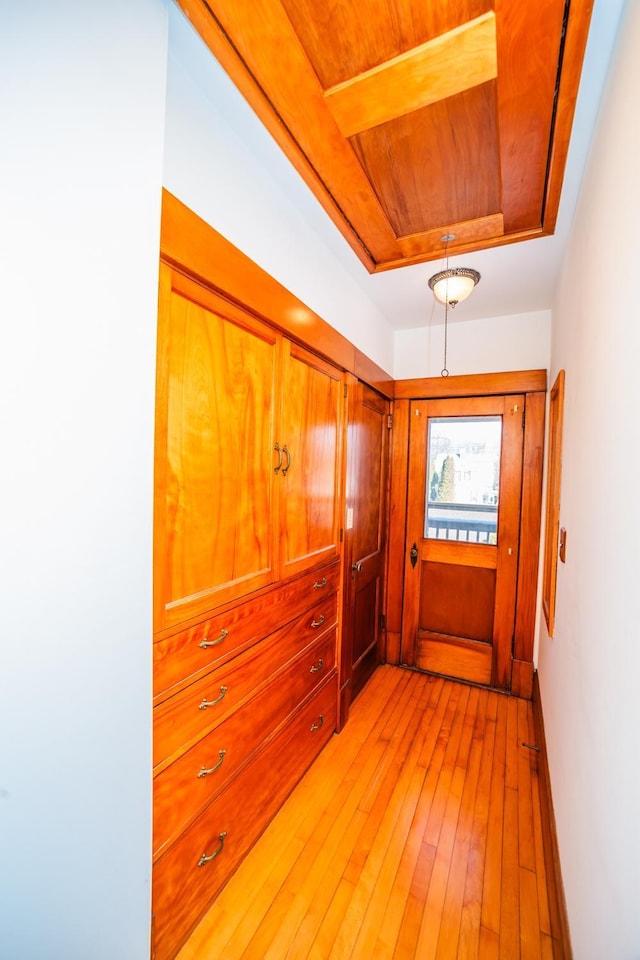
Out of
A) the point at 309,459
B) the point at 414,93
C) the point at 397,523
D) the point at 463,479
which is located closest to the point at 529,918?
the point at 309,459

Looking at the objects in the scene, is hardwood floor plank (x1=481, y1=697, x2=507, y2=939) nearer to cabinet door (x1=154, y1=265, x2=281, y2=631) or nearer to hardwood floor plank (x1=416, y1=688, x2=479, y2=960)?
hardwood floor plank (x1=416, y1=688, x2=479, y2=960)

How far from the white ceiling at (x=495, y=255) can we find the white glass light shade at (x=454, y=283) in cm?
5

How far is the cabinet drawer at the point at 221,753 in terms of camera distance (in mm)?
1078

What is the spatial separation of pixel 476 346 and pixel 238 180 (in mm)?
2111

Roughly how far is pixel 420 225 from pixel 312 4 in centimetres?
100

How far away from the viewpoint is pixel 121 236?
31.5 inches

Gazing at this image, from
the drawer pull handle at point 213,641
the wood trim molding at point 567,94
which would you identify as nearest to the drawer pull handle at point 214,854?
the drawer pull handle at point 213,641

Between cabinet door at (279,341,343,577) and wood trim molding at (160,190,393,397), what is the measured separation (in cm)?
10

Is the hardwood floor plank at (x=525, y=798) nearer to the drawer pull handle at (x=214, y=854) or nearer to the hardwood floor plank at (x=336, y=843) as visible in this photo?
the hardwood floor plank at (x=336, y=843)

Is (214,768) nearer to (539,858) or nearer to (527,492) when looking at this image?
(539,858)

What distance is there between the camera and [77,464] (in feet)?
2.42

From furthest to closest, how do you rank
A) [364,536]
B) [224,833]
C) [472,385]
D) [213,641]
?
[472,385]
[364,536]
[224,833]
[213,641]

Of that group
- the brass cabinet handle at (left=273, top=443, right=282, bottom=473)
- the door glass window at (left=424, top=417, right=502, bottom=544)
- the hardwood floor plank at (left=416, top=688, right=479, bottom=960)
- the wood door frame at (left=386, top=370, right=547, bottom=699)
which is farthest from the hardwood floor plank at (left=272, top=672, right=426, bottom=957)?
the brass cabinet handle at (left=273, top=443, right=282, bottom=473)

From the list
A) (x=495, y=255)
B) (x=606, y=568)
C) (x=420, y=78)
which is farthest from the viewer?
(x=495, y=255)
